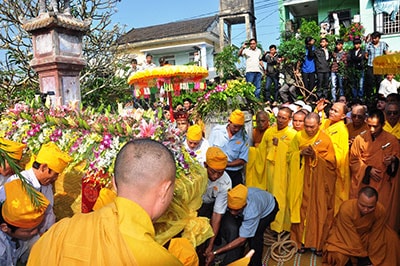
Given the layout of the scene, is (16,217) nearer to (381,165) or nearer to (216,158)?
(216,158)

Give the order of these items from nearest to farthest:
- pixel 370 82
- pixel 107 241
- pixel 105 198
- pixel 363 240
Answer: pixel 107 241, pixel 105 198, pixel 363 240, pixel 370 82

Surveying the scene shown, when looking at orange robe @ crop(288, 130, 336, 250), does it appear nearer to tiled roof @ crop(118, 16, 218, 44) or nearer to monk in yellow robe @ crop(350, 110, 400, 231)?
monk in yellow robe @ crop(350, 110, 400, 231)

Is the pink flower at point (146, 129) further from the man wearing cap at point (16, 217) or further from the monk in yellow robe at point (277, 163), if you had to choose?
the monk in yellow robe at point (277, 163)

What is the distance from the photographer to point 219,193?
3752 millimetres

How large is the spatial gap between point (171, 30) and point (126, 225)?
85.1ft

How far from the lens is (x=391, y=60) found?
603cm

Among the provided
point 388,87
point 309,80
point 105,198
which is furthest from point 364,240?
point 309,80

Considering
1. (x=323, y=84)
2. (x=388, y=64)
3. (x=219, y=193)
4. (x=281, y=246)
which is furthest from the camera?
(x=323, y=84)

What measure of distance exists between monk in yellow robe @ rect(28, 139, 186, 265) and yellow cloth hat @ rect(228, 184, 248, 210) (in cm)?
212

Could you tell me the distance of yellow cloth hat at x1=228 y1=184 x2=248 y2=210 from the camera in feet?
12.0

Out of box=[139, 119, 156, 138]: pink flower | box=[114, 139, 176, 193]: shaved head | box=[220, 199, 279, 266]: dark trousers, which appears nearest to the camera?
box=[114, 139, 176, 193]: shaved head

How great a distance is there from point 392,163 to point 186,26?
2388 cm

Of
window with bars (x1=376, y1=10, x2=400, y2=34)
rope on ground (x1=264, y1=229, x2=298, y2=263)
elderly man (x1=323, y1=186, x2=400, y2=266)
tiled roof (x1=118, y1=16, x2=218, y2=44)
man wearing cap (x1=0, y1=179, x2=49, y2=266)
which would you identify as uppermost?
tiled roof (x1=118, y1=16, x2=218, y2=44)

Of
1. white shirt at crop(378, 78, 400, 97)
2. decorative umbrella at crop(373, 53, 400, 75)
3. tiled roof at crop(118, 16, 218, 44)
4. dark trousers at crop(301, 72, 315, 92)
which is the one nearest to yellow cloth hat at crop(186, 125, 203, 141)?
decorative umbrella at crop(373, 53, 400, 75)
